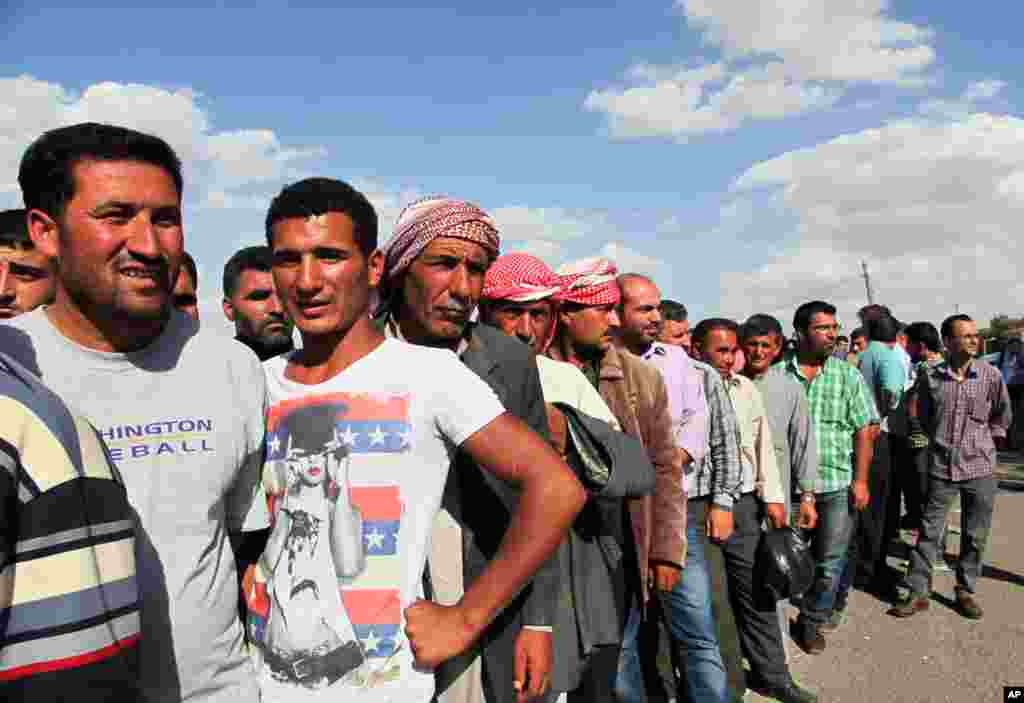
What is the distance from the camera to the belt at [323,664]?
5.27 ft

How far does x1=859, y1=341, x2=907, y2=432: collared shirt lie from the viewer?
7020 millimetres

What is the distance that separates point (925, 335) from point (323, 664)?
8.79 metres

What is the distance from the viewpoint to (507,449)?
5.54 ft

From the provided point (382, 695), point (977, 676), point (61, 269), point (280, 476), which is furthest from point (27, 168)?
point (977, 676)

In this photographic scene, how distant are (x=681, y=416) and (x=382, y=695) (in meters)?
3.08

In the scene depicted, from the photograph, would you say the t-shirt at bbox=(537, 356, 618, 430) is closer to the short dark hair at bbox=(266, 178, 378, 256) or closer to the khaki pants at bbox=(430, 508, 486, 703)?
the khaki pants at bbox=(430, 508, 486, 703)

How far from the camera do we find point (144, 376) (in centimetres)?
152

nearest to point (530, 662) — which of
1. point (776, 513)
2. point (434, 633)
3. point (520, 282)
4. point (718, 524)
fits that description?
point (434, 633)

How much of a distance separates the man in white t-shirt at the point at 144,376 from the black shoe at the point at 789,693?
3.87 meters

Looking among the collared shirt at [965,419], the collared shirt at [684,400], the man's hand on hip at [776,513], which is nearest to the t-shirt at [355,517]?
the collared shirt at [684,400]

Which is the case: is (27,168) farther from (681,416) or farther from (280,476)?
(681,416)

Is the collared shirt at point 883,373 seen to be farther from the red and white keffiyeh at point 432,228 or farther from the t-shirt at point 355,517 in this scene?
the t-shirt at point 355,517

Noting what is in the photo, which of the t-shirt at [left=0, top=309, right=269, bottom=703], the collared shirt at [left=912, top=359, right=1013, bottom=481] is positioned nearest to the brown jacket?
the t-shirt at [left=0, top=309, right=269, bottom=703]

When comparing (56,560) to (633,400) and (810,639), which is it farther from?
(810,639)
